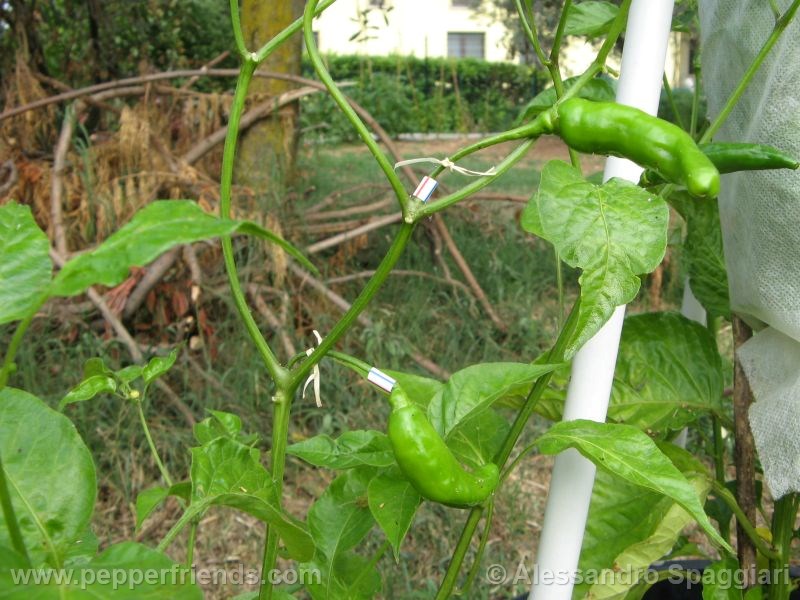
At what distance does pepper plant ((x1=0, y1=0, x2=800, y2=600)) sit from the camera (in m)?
0.45

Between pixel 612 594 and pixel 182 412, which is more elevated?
pixel 612 594

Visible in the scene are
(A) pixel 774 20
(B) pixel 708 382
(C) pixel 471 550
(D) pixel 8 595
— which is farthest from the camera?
(C) pixel 471 550

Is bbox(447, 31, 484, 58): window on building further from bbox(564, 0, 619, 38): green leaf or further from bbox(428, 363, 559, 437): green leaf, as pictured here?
bbox(428, 363, 559, 437): green leaf

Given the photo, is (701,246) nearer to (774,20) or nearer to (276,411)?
(774,20)

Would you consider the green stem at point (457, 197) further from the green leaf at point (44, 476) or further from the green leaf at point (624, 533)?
the green leaf at point (624, 533)

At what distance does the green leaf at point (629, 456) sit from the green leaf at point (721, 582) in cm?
26

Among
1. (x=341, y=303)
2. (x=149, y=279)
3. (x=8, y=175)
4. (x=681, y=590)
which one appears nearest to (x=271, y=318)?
(x=341, y=303)

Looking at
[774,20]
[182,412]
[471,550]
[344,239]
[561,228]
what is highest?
[774,20]

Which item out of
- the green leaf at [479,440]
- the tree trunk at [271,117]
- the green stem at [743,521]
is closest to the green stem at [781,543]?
the green stem at [743,521]

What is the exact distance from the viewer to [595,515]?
88 cm

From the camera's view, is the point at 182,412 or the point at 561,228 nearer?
the point at 561,228

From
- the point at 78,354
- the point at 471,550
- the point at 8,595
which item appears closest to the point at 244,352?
the point at 78,354

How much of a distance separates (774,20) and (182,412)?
5.46 feet

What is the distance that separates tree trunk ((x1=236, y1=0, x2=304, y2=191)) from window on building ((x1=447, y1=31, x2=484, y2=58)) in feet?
69.0
